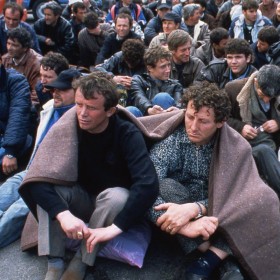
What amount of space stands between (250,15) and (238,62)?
2576 millimetres

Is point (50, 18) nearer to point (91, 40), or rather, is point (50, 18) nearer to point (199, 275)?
point (91, 40)

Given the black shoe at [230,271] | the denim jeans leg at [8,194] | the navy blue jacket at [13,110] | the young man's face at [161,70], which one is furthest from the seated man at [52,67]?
the black shoe at [230,271]

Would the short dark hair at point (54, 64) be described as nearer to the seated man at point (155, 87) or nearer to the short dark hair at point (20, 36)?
the seated man at point (155, 87)

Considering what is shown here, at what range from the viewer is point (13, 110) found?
4828 mm

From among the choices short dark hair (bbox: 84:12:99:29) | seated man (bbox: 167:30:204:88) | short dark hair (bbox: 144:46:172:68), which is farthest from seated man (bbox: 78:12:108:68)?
short dark hair (bbox: 144:46:172:68)

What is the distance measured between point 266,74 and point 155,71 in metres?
1.20

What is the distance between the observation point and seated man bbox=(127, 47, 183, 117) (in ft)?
16.1

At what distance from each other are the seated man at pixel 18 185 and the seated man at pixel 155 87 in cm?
75

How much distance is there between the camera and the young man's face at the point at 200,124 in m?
3.34

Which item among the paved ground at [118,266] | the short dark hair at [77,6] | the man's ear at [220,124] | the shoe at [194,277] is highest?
the man's ear at [220,124]

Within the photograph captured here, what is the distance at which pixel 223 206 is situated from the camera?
3.24 metres

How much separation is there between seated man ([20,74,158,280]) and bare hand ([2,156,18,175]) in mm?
1394

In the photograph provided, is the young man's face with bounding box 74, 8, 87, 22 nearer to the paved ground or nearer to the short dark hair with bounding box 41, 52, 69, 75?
the short dark hair with bounding box 41, 52, 69, 75

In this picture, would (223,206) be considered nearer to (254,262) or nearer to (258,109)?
(254,262)
